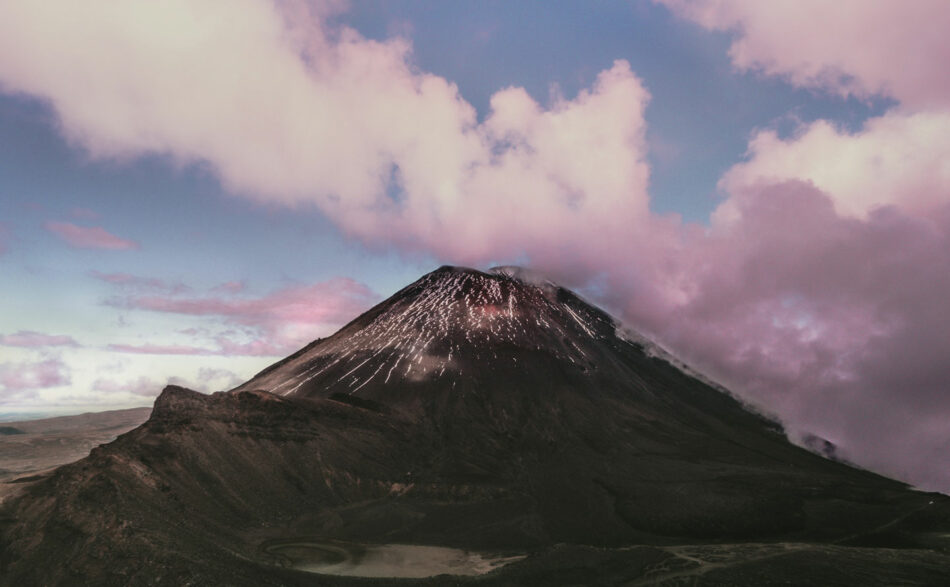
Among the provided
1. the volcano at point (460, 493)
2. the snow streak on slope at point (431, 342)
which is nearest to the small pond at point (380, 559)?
the volcano at point (460, 493)

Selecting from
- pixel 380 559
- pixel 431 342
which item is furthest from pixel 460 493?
pixel 431 342

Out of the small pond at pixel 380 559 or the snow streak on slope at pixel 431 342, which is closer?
the small pond at pixel 380 559

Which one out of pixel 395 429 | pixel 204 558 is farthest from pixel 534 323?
pixel 204 558

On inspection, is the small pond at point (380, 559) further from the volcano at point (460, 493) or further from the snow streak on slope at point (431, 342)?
the snow streak on slope at point (431, 342)

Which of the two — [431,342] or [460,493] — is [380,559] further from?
[431,342]

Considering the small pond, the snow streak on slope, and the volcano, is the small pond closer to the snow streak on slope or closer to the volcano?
the volcano

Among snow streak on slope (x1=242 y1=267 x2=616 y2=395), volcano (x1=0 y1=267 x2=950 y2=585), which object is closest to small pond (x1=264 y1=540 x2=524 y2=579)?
volcano (x1=0 y1=267 x2=950 y2=585)

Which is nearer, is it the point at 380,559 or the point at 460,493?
the point at 380,559

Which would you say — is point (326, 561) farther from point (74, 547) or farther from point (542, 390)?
point (542, 390)

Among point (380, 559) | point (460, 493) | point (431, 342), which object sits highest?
point (431, 342)
